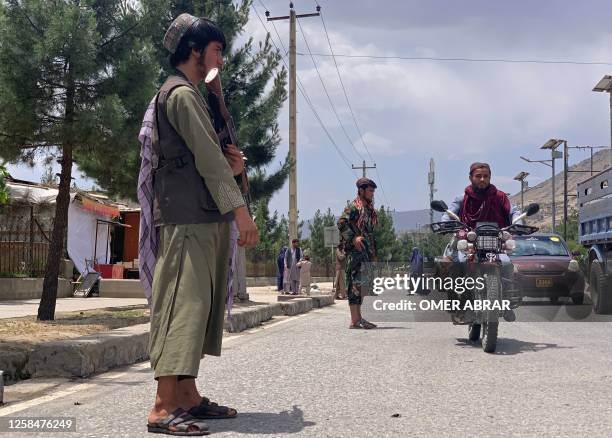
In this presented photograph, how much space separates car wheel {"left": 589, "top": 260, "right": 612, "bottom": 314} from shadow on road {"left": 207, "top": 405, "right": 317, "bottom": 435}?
934cm

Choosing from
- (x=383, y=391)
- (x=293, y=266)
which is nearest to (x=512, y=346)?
(x=383, y=391)

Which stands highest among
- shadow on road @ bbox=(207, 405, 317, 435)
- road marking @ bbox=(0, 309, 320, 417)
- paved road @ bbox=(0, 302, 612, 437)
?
paved road @ bbox=(0, 302, 612, 437)

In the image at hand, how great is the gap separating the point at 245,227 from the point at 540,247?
44.1ft

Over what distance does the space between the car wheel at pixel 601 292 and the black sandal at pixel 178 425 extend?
1010 cm

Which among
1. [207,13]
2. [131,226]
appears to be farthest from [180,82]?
[131,226]

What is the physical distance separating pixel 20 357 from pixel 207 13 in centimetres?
1153

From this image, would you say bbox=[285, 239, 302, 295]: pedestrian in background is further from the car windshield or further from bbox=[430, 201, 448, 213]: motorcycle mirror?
bbox=[430, 201, 448, 213]: motorcycle mirror

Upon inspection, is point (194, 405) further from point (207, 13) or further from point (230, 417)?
point (207, 13)

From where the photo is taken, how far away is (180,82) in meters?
4.06

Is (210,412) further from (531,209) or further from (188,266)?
(531,209)

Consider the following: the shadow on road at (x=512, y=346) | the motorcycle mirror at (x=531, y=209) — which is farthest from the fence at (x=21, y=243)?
the motorcycle mirror at (x=531, y=209)

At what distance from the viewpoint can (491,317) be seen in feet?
24.3

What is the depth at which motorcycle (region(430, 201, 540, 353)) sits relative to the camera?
24.7 feet

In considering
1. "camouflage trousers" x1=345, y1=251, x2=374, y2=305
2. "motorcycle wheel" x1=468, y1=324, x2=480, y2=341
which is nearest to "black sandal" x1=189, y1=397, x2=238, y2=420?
"motorcycle wheel" x1=468, y1=324, x2=480, y2=341
